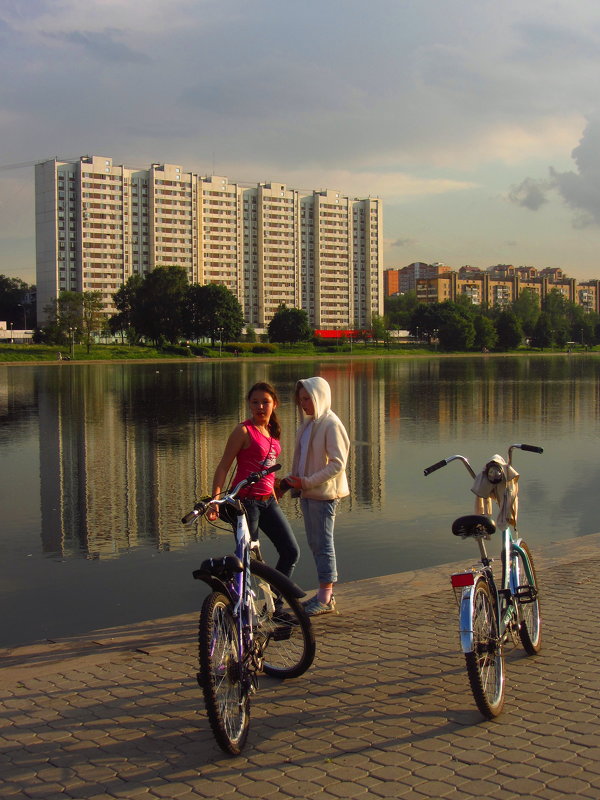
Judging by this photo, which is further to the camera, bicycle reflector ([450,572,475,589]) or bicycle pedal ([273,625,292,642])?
bicycle pedal ([273,625,292,642])

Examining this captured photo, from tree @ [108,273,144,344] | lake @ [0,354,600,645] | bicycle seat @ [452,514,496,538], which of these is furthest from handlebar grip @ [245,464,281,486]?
tree @ [108,273,144,344]

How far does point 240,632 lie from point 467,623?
1.23 m

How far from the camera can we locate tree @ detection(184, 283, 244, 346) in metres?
127

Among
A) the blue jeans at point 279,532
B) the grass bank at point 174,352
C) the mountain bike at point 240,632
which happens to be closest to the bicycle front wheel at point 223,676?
the mountain bike at point 240,632

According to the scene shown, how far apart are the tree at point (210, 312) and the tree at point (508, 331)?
2395 inches

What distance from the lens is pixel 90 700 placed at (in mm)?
5336

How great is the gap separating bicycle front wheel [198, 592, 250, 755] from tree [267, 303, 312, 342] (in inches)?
5703

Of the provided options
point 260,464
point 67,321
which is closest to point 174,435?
point 260,464

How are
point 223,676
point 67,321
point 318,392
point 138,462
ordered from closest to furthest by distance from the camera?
point 223,676, point 318,392, point 138,462, point 67,321

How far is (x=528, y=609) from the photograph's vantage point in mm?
6039

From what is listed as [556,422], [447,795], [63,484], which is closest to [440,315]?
[556,422]

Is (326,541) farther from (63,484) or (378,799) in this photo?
(63,484)

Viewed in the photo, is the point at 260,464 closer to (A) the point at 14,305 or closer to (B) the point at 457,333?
(B) the point at 457,333

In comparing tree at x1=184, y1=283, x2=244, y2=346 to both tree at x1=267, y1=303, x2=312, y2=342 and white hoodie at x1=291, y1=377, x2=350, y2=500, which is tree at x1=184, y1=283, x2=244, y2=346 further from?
white hoodie at x1=291, y1=377, x2=350, y2=500
